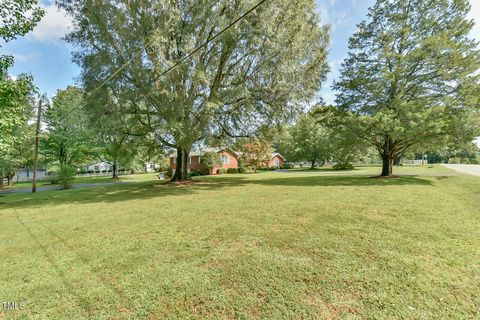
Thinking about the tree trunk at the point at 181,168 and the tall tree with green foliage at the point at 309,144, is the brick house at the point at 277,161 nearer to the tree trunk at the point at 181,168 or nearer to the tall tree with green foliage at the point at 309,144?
the tall tree with green foliage at the point at 309,144

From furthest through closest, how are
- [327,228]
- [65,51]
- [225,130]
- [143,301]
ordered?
[225,130]
[65,51]
[327,228]
[143,301]

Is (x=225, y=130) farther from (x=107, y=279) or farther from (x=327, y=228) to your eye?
(x=107, y=279)

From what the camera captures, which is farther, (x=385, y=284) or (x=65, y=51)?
(x=65, y=51)

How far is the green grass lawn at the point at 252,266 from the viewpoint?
8.89 ft

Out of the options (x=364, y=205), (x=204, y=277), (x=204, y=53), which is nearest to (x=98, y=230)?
(x=204, y=277)

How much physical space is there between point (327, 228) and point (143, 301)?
164 inches

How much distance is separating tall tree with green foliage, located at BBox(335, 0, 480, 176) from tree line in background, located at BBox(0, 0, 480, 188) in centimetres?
7

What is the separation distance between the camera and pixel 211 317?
8.46 feet

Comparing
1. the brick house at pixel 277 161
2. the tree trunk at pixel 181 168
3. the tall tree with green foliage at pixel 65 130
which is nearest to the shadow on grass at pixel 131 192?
the tree trunk at pixel 181 168

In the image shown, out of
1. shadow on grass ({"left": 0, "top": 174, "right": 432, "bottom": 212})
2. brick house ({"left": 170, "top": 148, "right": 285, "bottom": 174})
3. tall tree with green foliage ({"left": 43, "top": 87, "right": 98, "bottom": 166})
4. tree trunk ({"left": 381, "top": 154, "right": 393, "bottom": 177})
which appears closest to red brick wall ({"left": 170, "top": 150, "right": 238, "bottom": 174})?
brick house ({"left": 170, "top": 148, "right": 285, "bottom": 174})

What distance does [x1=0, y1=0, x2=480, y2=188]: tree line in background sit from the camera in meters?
11.5

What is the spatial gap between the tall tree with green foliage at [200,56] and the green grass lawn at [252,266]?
7542mm

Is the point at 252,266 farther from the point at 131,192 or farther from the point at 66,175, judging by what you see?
the point at 66,175

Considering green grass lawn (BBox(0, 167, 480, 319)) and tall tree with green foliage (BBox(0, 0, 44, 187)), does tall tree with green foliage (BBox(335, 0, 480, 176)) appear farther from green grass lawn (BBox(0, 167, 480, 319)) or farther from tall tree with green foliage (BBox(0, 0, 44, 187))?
tall tree with green foliage (BBox(0, 0, 44, 187))
